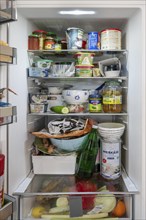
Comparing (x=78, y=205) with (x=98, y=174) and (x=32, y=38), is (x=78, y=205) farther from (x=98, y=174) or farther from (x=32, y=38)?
(x=32, y=38)

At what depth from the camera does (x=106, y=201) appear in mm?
1119

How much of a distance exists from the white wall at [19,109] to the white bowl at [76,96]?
267mm

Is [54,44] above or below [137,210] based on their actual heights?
above

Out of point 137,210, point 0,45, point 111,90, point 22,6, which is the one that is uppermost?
point 22,6

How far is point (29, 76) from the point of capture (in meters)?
1.33

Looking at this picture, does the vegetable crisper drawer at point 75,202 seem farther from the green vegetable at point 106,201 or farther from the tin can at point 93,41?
the tin can at point 93,41

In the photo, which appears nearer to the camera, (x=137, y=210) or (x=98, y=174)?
(x=137, y=210)

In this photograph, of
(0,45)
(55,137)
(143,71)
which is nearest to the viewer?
(0,45)

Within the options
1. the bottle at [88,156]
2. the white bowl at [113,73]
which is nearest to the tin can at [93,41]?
the white bowl at [113,73]

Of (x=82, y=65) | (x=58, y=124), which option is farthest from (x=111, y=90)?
(x=58, y=124)

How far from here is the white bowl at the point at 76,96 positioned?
1358 mm

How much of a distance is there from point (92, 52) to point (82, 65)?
0.12 m

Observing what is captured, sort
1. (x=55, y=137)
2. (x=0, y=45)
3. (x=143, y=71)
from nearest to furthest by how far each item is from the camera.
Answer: (x=0, y=45)
(x=143, y=71)
(x=55, y=137)

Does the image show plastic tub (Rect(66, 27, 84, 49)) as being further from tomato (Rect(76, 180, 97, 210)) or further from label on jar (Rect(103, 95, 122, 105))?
tomato (Rect(76, 180, 97, 210))
